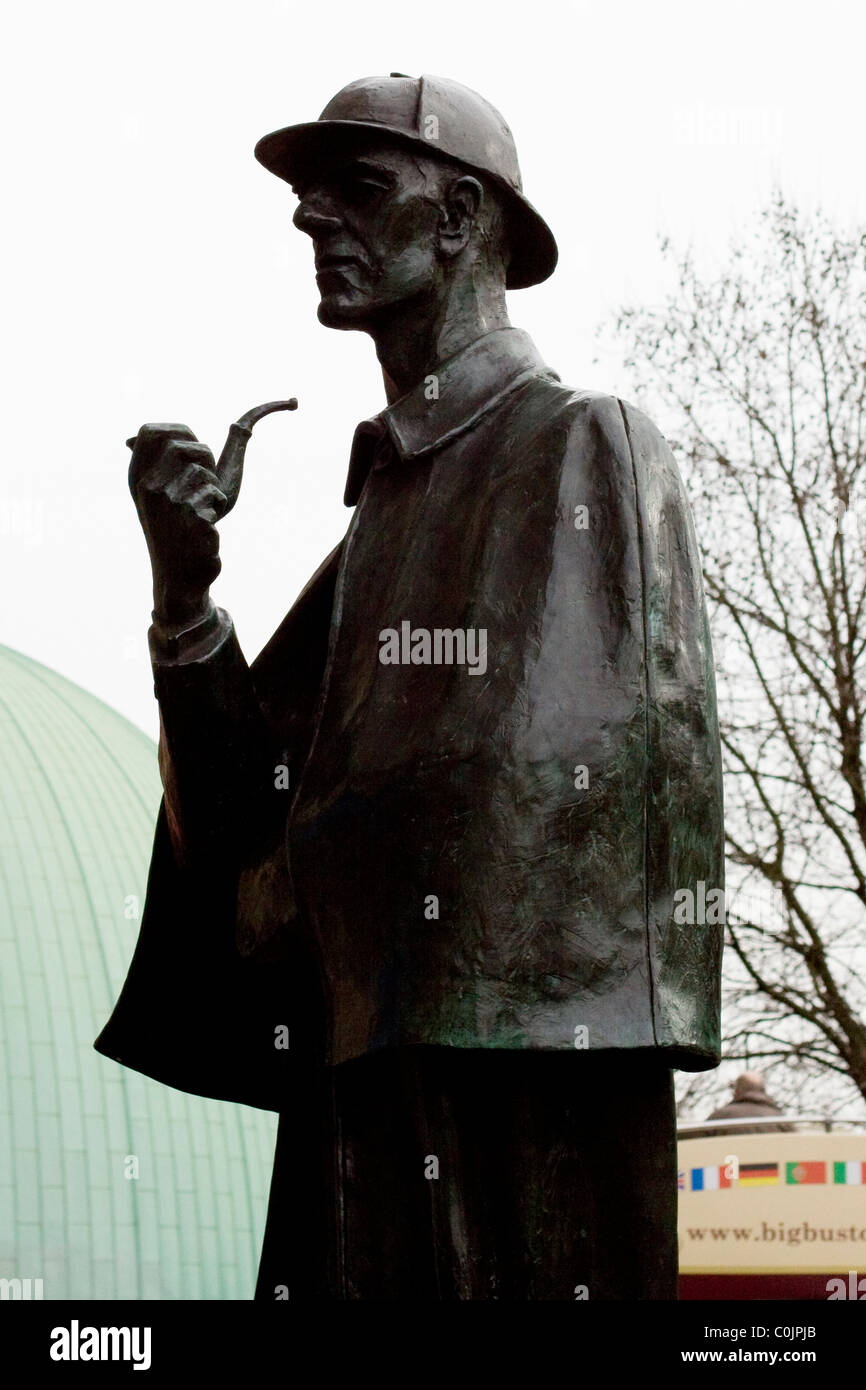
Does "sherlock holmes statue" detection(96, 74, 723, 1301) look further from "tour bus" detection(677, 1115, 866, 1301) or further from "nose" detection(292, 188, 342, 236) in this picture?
"tour bus" detection(677, 1115, 866, 1301)

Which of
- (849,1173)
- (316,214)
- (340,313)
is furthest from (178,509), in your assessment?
(849,1173)

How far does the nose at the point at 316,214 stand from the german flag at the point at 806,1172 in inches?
560

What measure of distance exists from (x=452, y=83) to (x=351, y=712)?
137cm

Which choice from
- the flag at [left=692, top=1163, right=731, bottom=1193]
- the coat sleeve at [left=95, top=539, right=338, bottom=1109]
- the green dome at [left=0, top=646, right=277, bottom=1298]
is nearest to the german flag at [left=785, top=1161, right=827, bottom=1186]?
the flag at [left=692, top=1163, right=731, bottom=1193]

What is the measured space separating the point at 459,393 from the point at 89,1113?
2090 cm

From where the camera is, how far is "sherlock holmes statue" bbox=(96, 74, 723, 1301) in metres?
4.97

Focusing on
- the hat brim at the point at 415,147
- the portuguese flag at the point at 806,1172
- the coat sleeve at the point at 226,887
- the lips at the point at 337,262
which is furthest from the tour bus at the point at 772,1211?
the lips at the point at 337,262

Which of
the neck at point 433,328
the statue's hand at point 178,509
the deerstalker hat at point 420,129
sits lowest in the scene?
the statue's hand at point 178,509

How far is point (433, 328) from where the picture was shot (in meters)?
5.70

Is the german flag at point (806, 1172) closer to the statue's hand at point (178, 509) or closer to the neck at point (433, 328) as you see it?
the neck at point (433, 328)

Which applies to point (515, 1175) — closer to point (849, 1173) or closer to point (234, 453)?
point (234, 453)

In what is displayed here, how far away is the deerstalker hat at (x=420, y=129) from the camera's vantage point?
219 inches

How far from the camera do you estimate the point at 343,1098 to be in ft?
17.3
